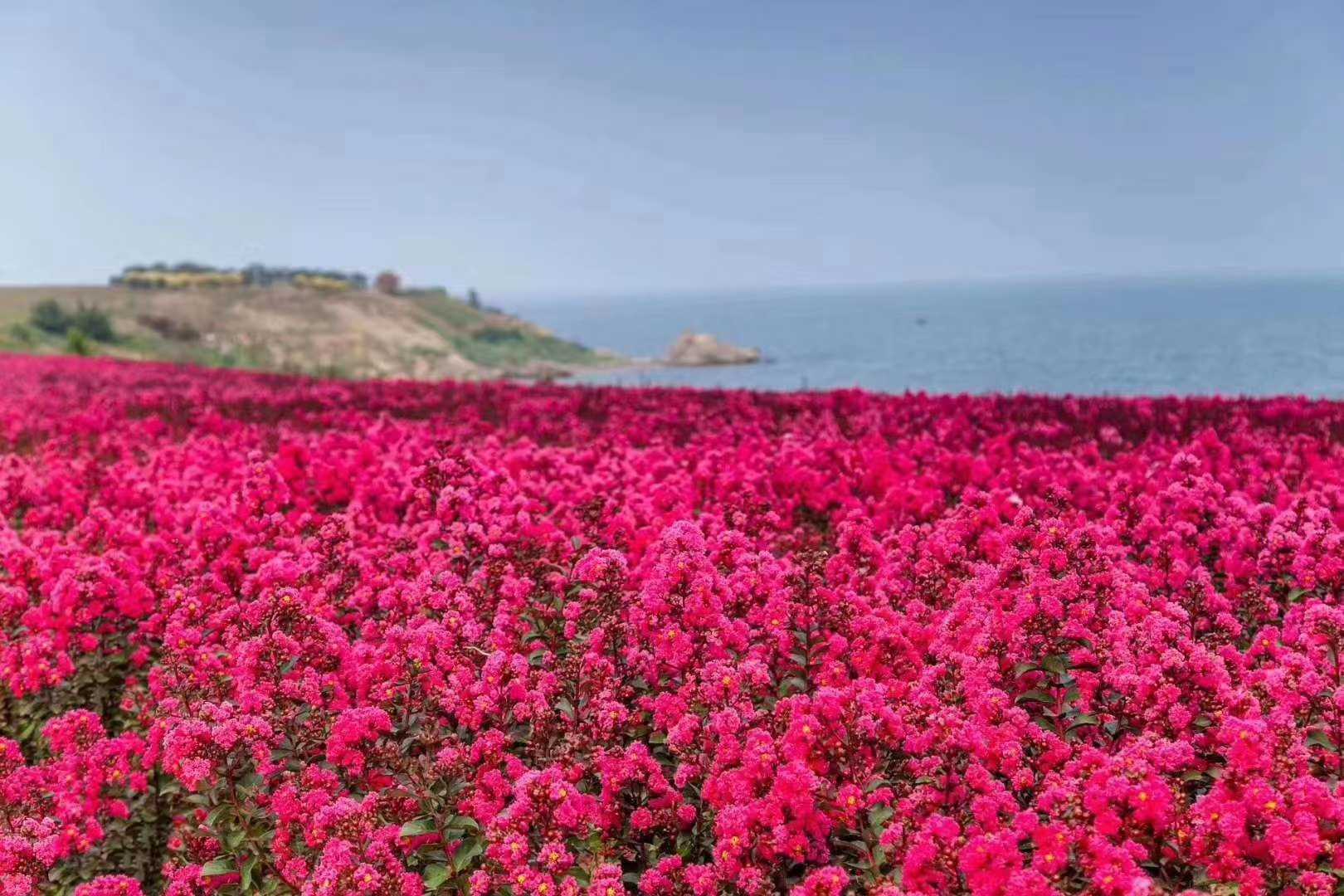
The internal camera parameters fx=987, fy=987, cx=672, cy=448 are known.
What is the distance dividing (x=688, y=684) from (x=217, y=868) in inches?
94.1

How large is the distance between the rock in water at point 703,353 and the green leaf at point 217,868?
113 metres

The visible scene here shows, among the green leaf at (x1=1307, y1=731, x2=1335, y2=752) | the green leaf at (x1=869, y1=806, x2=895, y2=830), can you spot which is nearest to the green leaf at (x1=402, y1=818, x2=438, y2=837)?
the green leaf at (x1=869, y1=806, x2=895, y2=830)

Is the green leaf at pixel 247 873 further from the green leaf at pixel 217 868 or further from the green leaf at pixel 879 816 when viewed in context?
the green leaf at pixel 879 816

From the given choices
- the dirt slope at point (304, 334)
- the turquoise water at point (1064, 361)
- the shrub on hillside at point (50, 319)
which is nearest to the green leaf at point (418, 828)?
the turquoise water at point (1064, 361)

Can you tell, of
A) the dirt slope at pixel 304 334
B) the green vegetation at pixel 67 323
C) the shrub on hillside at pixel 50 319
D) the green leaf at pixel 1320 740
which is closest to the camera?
the green leaf at pixel 1320 740

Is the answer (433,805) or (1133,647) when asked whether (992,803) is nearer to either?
(1133,647)

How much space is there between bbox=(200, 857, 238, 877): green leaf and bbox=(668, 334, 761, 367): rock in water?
113m

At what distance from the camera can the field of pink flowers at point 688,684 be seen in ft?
12.7

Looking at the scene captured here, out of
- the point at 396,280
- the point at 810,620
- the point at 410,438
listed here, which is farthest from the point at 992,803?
the point at 396,280

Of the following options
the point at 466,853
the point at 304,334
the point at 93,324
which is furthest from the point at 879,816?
the point at 304,334

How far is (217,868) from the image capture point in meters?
4.68

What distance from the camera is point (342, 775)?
5.16 meters

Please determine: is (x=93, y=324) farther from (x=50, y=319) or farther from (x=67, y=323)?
(x=50, y=319)

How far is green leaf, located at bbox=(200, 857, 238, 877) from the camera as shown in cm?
466
